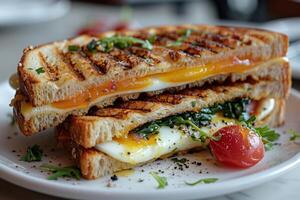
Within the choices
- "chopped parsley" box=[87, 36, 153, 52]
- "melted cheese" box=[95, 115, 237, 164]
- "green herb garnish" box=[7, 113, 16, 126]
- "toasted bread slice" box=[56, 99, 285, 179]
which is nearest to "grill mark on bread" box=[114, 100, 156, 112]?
"melted cheese" box=[95, 115, 237, 164]

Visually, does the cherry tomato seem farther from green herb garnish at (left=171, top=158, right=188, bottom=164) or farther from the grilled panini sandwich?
the grilled panini sandwich

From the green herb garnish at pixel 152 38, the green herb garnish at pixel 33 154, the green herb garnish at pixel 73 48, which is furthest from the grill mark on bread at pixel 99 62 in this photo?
the green herb garnish at pixel 33 154

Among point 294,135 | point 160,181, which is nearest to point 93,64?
point 160,181

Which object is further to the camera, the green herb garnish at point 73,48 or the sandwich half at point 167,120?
the green herb garnish at point 73,48

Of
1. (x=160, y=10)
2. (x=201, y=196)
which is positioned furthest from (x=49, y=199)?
(x=160, y=10)

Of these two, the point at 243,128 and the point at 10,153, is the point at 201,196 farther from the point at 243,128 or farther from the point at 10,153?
the point at 10,153

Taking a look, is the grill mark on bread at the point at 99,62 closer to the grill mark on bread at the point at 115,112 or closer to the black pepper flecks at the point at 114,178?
the grill mark on bread at the point at 115,112

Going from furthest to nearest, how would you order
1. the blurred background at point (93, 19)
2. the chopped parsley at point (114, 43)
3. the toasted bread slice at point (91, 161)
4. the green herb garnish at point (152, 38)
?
the blurred background at point (93, 19)
the green herb garnish at point (152, 38)
the chopped parsley at point (114, 43)
the toasted bread slice at point (91, 161)

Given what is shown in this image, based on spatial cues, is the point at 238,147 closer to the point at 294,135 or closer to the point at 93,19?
the point at 294,135
